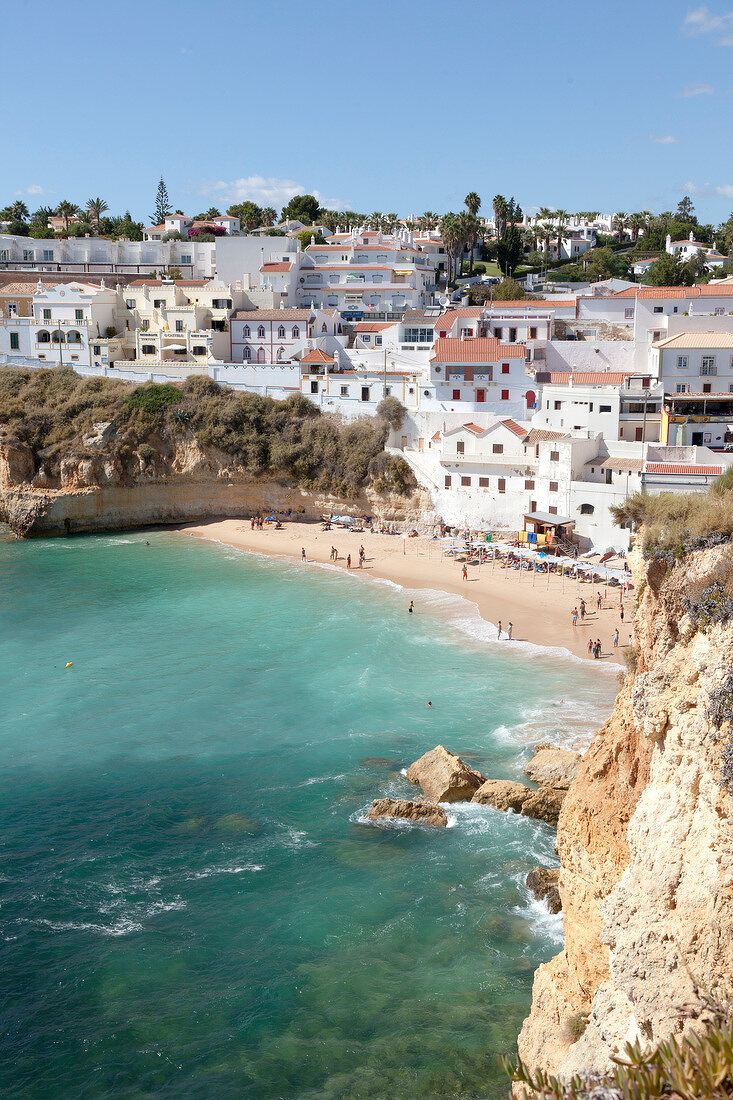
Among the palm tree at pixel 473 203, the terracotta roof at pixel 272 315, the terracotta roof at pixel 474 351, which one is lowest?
the terracotta roof at pixel 474 351

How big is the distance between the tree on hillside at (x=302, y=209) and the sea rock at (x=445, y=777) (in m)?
89.1

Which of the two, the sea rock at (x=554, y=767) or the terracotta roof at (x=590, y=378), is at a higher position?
the terracotta roof at (x=590, y=378)

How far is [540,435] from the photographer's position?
4569cm

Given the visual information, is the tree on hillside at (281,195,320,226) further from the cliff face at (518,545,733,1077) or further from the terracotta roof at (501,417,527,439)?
the cliff face at (518,545,733,1077)

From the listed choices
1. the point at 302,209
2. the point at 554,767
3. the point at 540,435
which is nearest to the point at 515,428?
the point at 540,435

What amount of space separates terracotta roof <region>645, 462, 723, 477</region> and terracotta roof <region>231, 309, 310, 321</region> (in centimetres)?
2960

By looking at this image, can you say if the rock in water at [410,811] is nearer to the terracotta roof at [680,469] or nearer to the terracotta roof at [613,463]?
the terracotta roof at [680,469]

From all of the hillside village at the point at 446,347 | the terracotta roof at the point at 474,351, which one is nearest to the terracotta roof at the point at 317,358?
the hillside village at the point at 446,347

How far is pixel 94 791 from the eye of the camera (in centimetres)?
2298

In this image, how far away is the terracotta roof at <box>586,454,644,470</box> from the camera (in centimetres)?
4194

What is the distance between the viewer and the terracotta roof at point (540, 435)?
44969 millimetres

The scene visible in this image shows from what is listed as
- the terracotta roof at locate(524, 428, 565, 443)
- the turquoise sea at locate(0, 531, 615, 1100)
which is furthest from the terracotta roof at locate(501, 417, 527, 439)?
the turquoise sea at locate(0, 531, 615, 1100)

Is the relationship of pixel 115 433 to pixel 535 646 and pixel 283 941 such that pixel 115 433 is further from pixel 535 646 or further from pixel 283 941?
pixel 283 941

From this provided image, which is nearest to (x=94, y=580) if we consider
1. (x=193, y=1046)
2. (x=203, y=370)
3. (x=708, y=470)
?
(x=203, y=370)
